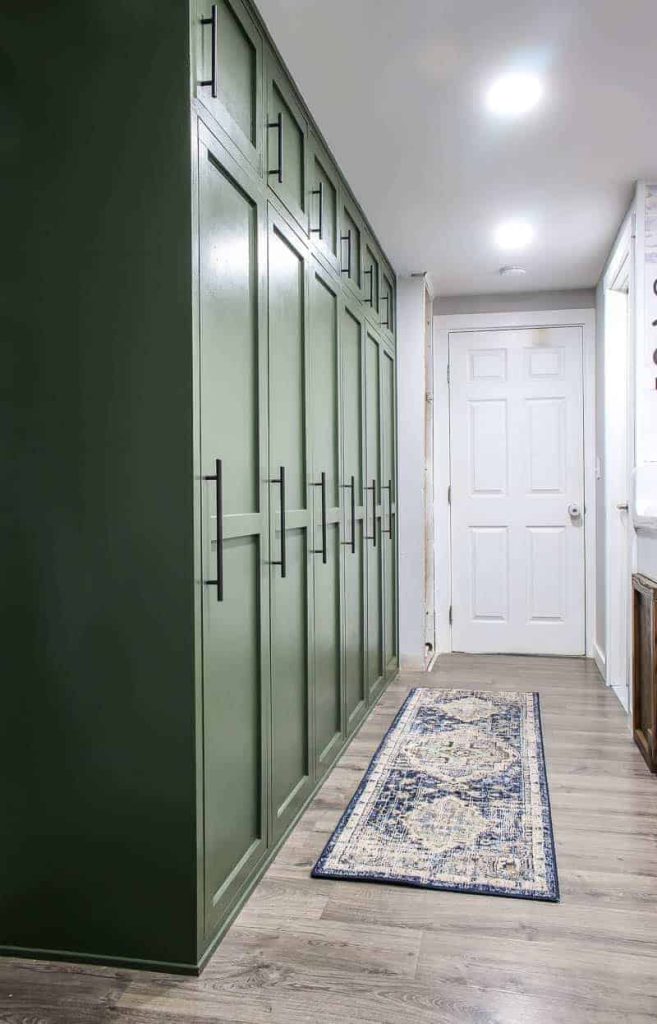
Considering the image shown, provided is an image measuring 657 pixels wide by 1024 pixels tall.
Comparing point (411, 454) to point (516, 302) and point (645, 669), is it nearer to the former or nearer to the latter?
point (516, 302)

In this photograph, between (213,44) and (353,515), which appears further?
(353,515)

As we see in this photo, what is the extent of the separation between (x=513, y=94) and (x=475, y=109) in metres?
0.15

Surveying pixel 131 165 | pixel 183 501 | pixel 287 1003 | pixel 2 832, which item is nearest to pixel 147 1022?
pixel 287 1003

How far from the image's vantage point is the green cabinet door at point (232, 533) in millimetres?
1921

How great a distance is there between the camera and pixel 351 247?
3822mm

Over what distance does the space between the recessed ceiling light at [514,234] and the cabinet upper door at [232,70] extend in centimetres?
209

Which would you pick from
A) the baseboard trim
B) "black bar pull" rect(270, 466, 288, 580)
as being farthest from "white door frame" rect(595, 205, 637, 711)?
"black bar pull" rect(270, 466, 288, 580)

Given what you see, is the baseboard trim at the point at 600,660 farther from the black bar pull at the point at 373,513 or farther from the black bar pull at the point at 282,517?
the black bar pull at the point at 282,517

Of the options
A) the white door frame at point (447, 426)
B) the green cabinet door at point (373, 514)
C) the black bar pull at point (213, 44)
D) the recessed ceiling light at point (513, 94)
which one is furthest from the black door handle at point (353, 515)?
the white door frame at point (447, 426)

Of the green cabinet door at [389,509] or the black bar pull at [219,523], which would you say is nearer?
the black bar pull at [219,523]

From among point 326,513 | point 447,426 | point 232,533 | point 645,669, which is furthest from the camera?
point 447,426

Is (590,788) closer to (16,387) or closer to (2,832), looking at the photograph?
(2,832)

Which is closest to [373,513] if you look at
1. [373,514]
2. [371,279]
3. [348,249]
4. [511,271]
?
[373,514]

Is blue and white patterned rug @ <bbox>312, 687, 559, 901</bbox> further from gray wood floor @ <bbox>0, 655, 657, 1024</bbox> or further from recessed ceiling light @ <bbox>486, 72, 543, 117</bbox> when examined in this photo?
recessed ceiling light @ <bbox>486, 72, 543, 117</bbox>
